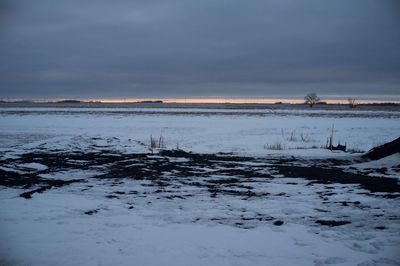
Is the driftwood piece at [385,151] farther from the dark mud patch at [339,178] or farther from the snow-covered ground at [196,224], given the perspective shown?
the snow-covered ground at [196,224]

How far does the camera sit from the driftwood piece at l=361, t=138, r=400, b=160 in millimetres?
10259

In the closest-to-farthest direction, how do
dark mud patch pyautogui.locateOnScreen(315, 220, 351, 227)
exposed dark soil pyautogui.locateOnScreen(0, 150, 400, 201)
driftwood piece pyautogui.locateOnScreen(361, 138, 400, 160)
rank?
dark mud patch pyautogui.locateOnScreen(315, 220, 351, 227)
exposed dark soil pyautogui.locateOnScreen(0, 150, 400, 201)
driftwood piece pyautogui.locateOnScreen(361, 138, 400, 160)

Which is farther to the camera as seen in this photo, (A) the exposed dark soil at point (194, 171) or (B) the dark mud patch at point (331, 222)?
(A) the exposed dark soil at point (194, 171)

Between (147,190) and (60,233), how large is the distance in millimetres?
2574

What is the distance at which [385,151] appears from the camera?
1052 centimetres

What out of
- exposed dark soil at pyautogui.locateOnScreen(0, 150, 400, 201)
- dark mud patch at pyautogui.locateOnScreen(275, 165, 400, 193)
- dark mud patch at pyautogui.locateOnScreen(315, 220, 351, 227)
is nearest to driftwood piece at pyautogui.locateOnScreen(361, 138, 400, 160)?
exposed dark soil at pyautogui.locateOnScreen(0, 150, 400, 201)

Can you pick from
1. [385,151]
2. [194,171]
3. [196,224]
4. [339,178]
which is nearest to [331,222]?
[196,224]

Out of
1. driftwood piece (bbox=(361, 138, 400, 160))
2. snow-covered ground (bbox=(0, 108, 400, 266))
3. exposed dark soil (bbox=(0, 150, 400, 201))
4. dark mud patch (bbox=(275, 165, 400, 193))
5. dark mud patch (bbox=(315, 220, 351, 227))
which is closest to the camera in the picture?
snow-covered ground (bbox=(0, 108, 400, 266))

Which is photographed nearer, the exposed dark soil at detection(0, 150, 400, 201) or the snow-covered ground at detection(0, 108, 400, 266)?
the snow-covered ground at detection(0, 108, 400, 266)

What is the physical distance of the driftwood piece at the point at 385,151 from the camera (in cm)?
1026

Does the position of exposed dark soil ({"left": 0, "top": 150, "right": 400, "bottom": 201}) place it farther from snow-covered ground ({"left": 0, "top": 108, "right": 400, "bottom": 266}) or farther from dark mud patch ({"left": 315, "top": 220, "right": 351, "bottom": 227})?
dark mud patch ({"left": 315, "top": 220, "right": 351, "bottom": 227})

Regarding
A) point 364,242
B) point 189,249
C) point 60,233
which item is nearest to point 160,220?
point 189,249

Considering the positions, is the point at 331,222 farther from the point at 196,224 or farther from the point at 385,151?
the point at 385,151

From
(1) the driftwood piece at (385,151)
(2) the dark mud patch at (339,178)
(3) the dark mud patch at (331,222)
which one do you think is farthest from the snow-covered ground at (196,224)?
(1) the driftwood piece at (385,151)
